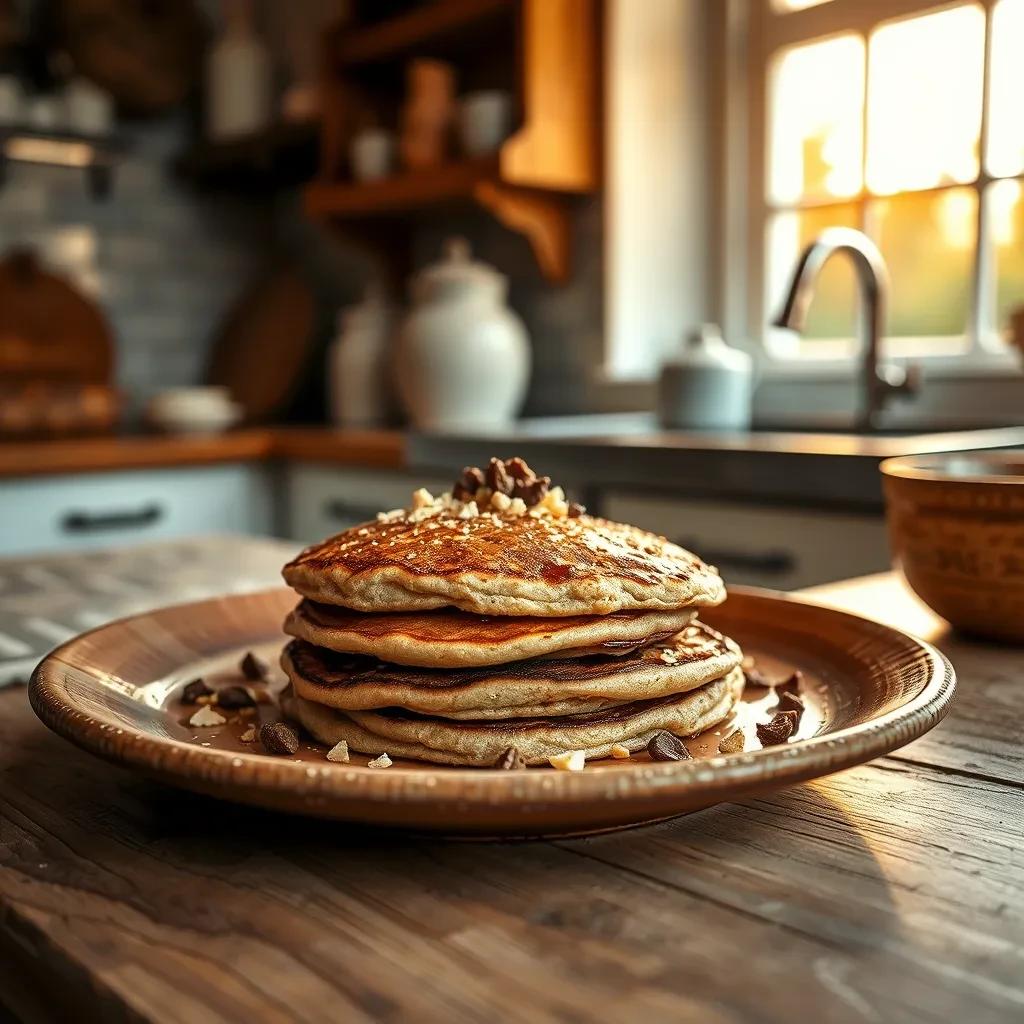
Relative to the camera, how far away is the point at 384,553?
0.64 metres

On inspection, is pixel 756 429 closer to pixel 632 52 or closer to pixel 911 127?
pixel 911 127

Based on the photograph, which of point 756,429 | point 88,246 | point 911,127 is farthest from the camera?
point 88,246

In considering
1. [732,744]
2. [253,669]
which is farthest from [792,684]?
[253,669]

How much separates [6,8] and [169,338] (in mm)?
1086

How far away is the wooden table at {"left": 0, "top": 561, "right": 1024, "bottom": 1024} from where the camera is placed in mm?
391

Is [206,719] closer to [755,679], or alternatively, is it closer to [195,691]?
[195,691]

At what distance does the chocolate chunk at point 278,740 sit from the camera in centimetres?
59

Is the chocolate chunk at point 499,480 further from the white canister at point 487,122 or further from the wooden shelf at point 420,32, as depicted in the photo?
the wooden shelf at point 420,32

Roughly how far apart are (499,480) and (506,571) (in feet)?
0.49

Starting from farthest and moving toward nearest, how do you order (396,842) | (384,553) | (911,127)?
1. (911,127)
2. (384,553)
3. (396,842)

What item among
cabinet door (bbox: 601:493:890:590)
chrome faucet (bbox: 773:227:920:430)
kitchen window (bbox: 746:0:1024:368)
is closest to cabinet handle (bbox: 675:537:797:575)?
cabinet door (bbox: 601:493:890:590)

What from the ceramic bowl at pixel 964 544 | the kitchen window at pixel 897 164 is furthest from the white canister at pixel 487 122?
the ceramic bowl at pixel 964 544

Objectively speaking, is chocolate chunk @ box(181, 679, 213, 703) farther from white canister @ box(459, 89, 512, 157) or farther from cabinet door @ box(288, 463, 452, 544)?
white canister @ box(459, 89, 512, 157)

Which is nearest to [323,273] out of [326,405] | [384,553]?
[326,405]
